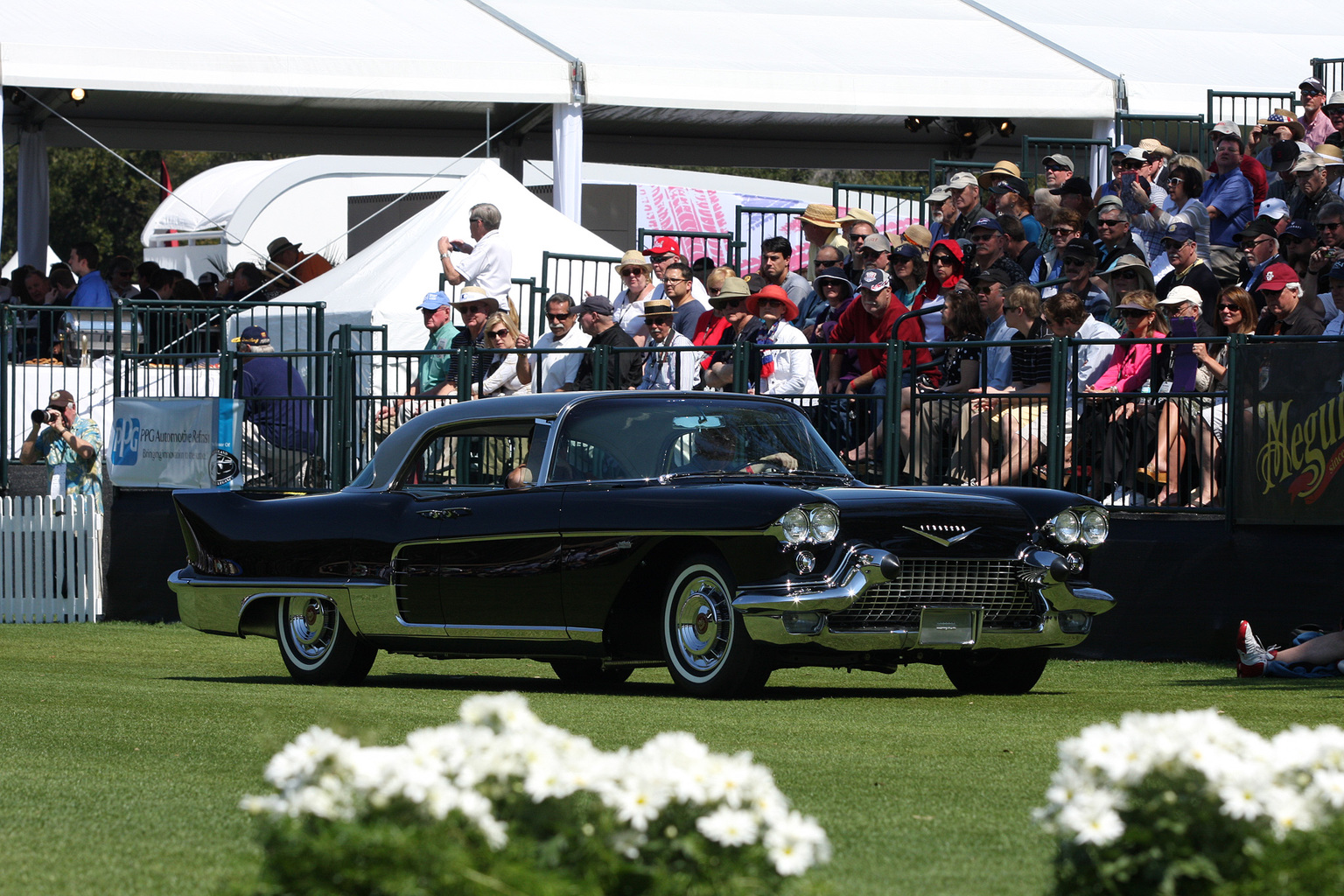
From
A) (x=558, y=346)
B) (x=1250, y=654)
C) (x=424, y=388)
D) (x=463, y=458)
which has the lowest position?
(x=1250, y=654)

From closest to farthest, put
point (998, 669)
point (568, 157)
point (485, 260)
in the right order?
point (998, 669)
point (485, 260)
point (568, 157)

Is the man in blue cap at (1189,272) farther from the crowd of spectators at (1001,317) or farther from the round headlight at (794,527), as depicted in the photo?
the round headlight at (794,527)

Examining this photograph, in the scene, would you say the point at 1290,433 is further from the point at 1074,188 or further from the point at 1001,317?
the point at 1074,188

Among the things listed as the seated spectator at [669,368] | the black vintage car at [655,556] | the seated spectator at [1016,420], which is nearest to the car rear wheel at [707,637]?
the black vintage car at [655,556]

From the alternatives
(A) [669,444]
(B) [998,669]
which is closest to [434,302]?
(A) [669,444]

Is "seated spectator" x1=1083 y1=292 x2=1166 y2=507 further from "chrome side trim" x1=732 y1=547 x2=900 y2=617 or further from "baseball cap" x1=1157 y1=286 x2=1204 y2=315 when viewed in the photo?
"chrome side trim" x1=732 y1=547 x2=900 y2=617

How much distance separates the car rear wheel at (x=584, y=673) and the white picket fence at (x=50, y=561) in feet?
24.5

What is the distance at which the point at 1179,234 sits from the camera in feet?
48.8

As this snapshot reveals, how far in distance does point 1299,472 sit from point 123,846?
8419mm

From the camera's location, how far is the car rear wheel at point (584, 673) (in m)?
10.5

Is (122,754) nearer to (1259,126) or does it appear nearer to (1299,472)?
(1299,472)

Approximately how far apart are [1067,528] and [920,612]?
3.13ft

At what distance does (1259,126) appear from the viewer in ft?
63.2

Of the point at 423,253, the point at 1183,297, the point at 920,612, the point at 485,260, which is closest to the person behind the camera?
the point at 920,612
